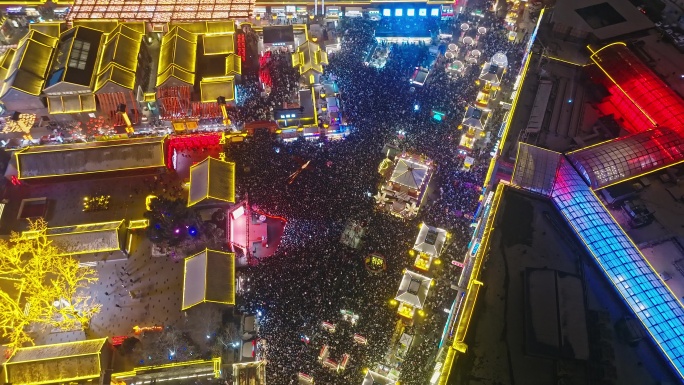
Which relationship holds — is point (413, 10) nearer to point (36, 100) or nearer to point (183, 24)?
point (183, 24)

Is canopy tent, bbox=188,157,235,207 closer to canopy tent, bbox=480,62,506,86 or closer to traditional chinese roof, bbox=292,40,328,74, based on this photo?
traditional chinese roof, bbox=292,40,328,74

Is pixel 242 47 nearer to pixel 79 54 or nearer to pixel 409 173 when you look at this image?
pixel 79 54

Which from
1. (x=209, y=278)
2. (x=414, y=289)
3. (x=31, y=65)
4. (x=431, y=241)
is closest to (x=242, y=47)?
(x=31, y=65)

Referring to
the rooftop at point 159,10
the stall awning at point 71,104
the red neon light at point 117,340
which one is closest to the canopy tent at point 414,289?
the red neon light at point 117,340

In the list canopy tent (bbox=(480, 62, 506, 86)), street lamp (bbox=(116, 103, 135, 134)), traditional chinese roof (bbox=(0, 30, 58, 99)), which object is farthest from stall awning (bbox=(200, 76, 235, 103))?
canopy tent (bbox=(480, 62, 506, 86))

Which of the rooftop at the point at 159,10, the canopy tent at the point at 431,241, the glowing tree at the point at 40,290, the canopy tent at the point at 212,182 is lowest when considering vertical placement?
the glowing tree at the point at 40,290

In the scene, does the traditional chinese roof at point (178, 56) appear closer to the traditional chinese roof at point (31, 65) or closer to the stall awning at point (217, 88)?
the stall awning at point (217, 88)
